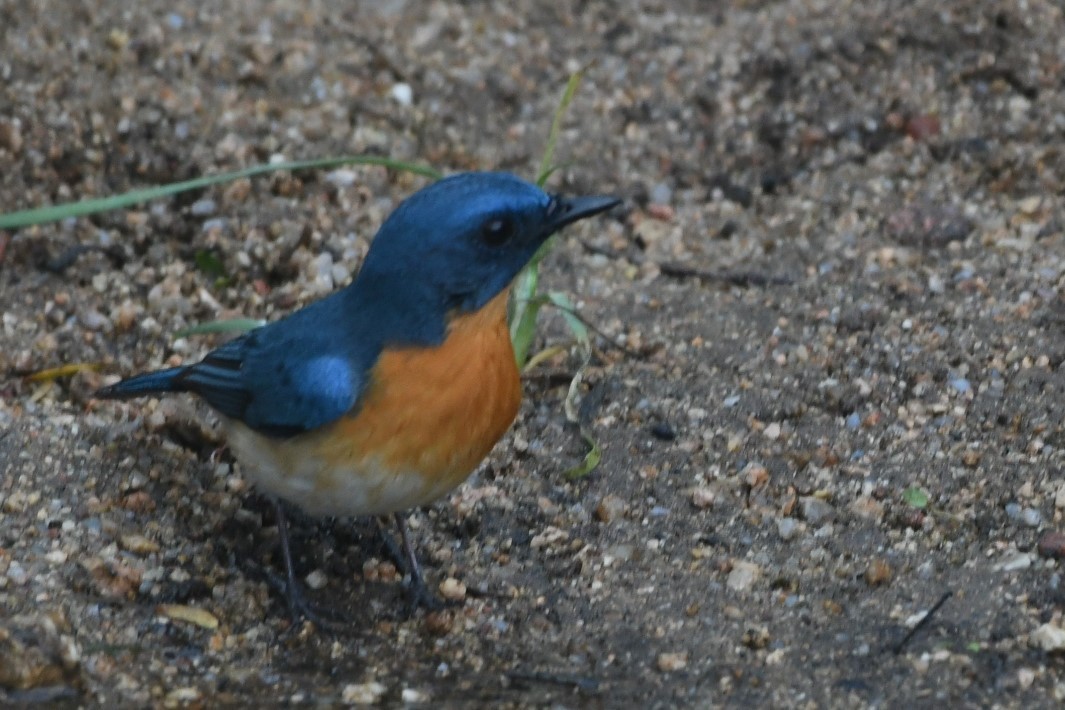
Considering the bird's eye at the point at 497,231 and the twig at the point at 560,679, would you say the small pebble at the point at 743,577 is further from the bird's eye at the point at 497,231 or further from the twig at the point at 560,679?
the bird's eye at the point at 497,231

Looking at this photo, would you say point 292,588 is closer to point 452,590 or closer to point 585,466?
point 452,590

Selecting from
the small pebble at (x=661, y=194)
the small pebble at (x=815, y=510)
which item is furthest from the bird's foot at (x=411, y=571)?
the small pebble at (x=661, y=194)

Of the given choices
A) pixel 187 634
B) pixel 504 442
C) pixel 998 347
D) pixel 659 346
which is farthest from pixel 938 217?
pixel 187 634

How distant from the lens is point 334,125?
21.8 feet

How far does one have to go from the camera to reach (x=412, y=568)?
4.58 meters

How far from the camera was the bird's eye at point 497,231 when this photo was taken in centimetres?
417

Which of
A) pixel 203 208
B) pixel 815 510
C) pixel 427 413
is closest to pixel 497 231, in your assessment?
pixel 427 413

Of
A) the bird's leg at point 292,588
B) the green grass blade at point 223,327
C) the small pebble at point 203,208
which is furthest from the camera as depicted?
the small pebble at point 203,208

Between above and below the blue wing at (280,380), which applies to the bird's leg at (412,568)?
below

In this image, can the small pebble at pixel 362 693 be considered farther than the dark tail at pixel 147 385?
No

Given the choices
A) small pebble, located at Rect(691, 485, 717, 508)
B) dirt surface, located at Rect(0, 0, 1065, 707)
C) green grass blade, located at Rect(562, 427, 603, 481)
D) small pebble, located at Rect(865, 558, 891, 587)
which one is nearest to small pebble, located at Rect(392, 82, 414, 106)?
dirt surface, located at Rect(0, 0, 1065, 707)

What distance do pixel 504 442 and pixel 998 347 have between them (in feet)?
5.84

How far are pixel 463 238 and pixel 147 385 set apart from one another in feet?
4.20

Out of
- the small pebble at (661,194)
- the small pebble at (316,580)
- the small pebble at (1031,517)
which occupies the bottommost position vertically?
the small pebble at (316,580)
